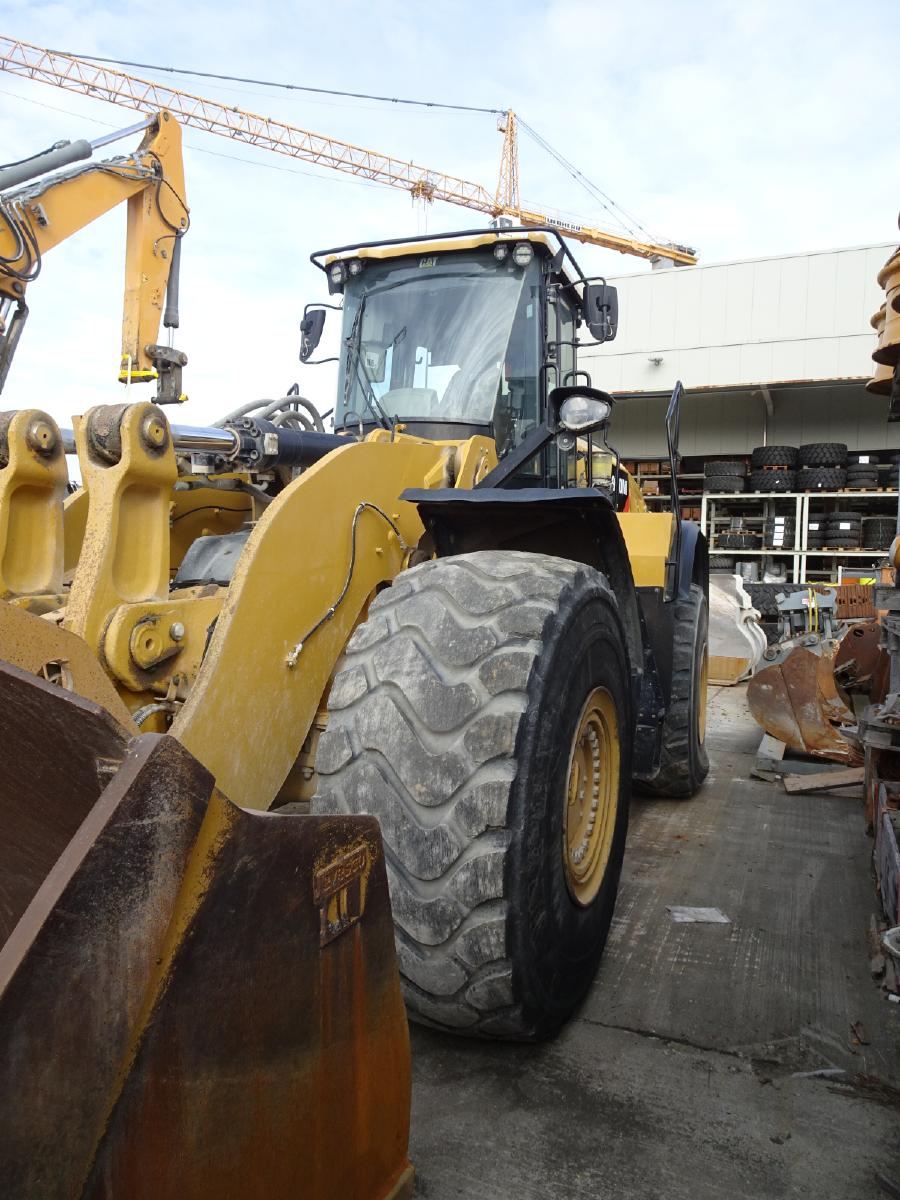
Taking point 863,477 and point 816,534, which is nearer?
point 863,477

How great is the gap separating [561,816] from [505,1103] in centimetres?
75

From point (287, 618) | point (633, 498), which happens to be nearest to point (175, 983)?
point (287, 618)

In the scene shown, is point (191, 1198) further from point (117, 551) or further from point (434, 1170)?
point (117, 551)

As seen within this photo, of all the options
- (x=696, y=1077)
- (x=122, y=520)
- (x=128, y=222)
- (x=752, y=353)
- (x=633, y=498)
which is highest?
(x=752, y=353)

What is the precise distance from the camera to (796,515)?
60.6 feet

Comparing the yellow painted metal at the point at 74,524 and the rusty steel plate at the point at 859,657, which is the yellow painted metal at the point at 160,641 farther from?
the rusty steel plate at the point at 859,657

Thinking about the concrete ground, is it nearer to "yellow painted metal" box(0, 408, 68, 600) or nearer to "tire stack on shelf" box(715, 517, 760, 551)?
"yellow painted metal" box(0, 408, 68, 600)

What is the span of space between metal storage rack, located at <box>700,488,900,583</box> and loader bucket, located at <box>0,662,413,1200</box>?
17.6m

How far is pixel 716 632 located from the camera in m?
10.4

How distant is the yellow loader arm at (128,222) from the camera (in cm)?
570

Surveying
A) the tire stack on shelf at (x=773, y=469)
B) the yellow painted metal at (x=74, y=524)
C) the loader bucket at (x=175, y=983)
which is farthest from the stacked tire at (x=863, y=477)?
the loader bucket at (x=175, y=983)

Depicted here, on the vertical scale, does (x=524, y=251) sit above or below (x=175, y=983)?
above

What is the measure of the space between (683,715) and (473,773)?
320cm

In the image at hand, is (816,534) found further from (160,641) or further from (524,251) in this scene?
(160,641)
